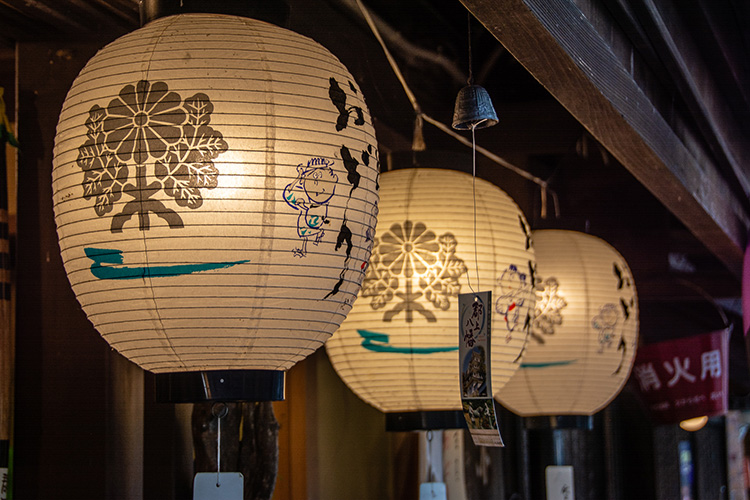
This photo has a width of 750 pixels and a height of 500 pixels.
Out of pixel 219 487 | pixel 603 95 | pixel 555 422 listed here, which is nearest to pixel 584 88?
pixel 603 95

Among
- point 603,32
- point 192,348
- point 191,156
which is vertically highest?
point 603,32

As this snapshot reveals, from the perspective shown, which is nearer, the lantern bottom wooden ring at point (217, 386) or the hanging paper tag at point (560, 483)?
the lantern bottom wooden ring at point (217, 386)

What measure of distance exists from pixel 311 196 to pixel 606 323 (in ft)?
7.17

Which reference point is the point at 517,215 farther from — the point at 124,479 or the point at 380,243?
the point at 124,479

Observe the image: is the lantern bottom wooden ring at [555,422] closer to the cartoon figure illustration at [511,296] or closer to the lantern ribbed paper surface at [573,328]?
the lantern ribbed paper surface at [573,328]

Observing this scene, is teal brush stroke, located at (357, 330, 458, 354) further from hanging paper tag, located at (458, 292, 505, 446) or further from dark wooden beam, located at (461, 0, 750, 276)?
dark wooden beam, located at (461, 0, 750, 276)

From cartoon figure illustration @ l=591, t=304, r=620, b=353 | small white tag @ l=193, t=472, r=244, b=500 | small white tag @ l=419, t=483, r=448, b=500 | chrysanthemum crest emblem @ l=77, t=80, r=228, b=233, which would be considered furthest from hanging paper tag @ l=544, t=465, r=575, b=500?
chrysanthemum crest emblem @ l=77, t=80, r=228, b=233

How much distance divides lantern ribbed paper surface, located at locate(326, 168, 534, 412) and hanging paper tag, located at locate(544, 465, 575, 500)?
142 centimetres

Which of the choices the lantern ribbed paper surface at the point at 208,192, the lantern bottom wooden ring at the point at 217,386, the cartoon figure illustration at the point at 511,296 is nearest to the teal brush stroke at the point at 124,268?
the lantern ribbed paper surface at the point at 208,192

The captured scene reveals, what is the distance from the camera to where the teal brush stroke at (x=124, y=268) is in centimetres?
172

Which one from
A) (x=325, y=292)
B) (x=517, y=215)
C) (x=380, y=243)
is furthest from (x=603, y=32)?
(x=325, y=292)

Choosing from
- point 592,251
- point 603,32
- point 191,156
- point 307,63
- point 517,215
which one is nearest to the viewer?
point 191,156

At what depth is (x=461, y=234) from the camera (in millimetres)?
2623

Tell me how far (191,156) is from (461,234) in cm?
110
